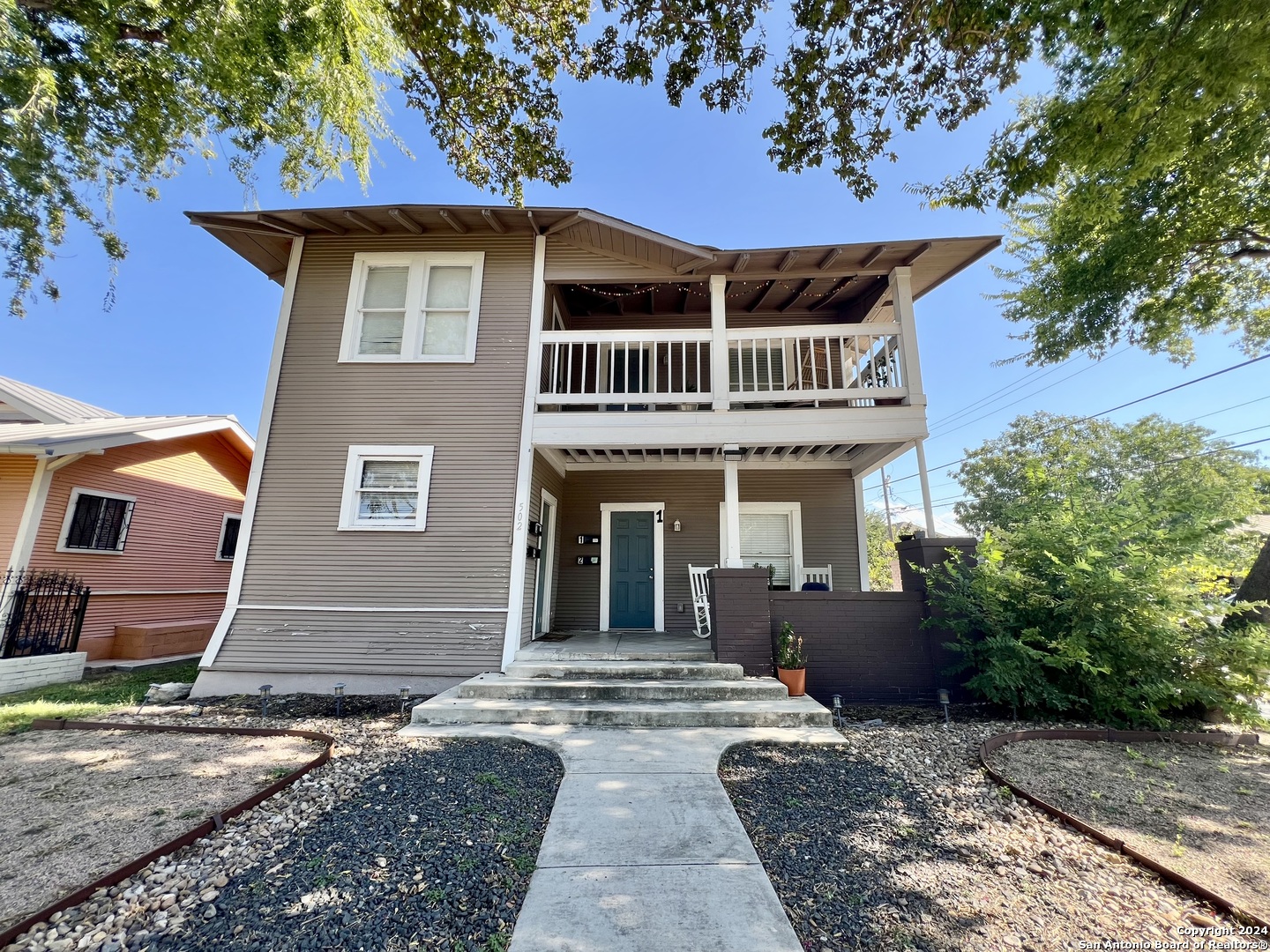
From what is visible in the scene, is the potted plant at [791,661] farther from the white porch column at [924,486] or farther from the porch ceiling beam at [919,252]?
the porch ceiling beam at [919,252]

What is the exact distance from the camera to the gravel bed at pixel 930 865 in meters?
2.01

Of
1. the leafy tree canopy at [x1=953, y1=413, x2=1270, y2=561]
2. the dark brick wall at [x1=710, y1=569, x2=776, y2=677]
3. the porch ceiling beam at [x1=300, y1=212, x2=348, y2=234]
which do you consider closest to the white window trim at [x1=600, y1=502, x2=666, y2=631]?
the dark brick wall at [x1=710, y1=569, x2=776, y2=677]

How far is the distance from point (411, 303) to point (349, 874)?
22.1ft

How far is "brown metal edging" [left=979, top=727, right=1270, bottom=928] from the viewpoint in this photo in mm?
2145

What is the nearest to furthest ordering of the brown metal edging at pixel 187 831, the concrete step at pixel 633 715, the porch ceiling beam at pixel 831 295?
the brown metal edging at pixel 187 831 → the concrete step at pixel 633 715 → the porch ceiling beam at pixel 831 295

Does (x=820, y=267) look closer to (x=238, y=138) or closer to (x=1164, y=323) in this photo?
(x=1164, y=323)

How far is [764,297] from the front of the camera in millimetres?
8336

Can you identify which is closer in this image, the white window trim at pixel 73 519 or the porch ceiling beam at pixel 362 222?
the porch ceiling beam at pixel 362 222

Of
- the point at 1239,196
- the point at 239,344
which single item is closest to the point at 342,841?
the point at 1239,196

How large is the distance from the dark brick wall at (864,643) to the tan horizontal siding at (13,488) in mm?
11018

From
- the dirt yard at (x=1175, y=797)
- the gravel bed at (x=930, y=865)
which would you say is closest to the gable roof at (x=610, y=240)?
the dirt yard at (x=1175, y=797)

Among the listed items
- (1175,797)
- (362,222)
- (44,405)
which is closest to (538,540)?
(362,222)

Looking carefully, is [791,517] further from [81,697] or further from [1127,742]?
[81,697]

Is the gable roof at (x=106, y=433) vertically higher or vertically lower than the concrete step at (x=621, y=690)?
higher
